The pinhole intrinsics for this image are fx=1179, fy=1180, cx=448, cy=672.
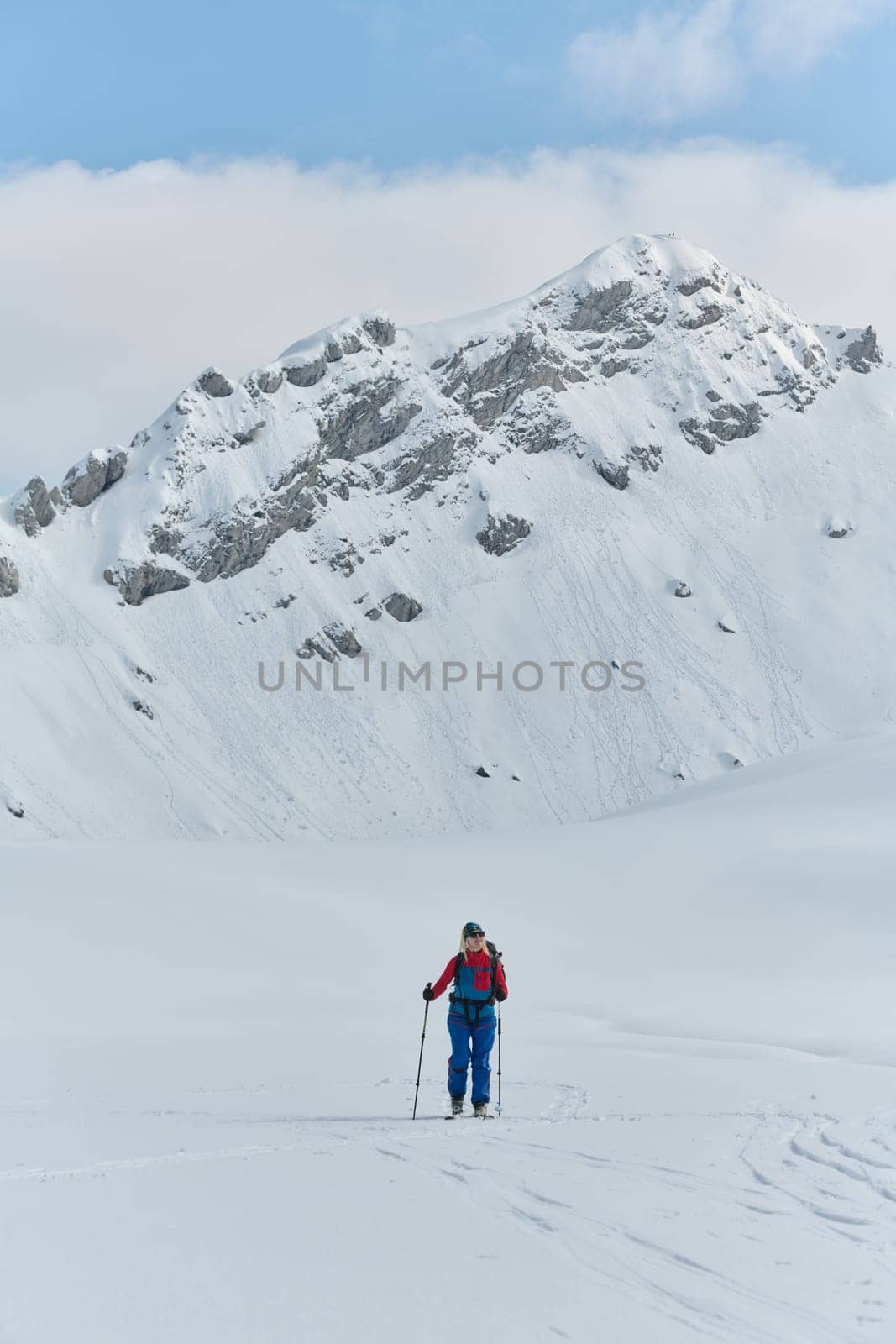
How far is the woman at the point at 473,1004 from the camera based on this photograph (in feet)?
35.3

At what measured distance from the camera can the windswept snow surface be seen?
4.95 metres

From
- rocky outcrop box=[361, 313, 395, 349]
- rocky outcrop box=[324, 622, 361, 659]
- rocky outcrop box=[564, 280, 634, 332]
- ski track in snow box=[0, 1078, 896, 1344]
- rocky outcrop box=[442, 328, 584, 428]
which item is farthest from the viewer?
rocky outcrop box=[564, 280, 634, 332]

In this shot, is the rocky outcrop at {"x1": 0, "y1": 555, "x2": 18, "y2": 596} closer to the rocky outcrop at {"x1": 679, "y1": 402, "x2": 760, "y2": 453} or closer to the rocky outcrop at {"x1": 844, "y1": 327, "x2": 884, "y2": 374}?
the rocky outcrop at {"x1": 679, "y1": 402, "x2": 760, "y2": 453}

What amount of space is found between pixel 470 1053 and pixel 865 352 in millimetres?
147579

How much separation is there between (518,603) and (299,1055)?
315 feet

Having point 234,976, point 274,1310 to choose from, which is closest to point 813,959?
point 234,976

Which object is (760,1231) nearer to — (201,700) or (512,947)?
(512,947)

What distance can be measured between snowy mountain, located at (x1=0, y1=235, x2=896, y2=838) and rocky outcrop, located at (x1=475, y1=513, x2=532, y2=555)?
0.85 feet

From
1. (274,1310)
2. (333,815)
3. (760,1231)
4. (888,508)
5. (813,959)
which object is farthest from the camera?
(888,508)

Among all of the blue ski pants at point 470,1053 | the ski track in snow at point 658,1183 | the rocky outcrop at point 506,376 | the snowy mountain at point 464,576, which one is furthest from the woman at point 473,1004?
the rocky outcrop at point 506,376

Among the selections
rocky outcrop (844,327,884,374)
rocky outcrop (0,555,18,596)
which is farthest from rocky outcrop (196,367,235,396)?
rocky outcrop (844,327,884,374)

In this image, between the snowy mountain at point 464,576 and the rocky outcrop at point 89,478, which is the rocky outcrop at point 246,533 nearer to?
the snowy mountain at point 464,576

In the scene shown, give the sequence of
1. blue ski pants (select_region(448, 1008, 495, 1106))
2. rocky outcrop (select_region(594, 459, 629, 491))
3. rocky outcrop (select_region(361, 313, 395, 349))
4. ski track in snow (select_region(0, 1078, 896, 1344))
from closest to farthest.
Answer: ski track in snow (select_region(0, 1078, 896, 1344)) < blue ski pants (select_region(448, 1008, 495, 1106)) < rocky outcrop (select_region(594, 459, 629, 491)) < rocky outcrop (select_region(361, 313, 395, 349))

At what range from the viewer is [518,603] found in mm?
108438
